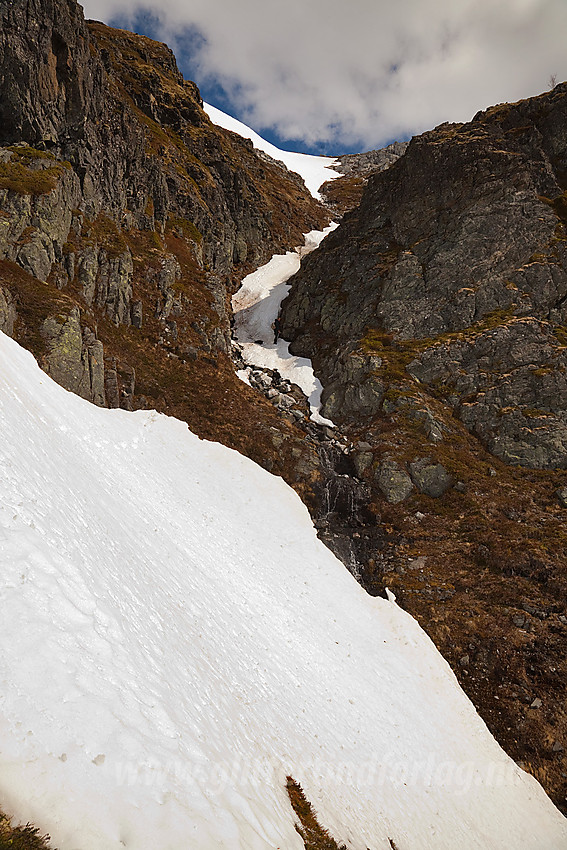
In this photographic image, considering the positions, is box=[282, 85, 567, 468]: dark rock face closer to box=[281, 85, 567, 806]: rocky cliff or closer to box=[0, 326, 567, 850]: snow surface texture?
box=[281, 85, 567, 806]: rocky cliff

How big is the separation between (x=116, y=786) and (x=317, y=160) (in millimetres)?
210276

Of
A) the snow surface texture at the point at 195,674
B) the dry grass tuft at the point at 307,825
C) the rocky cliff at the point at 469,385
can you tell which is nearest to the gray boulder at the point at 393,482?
the rocky cliff at the point at 469,385

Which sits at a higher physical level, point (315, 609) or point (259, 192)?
point (259, 192)

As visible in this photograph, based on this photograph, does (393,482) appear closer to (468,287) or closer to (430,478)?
(430,478)

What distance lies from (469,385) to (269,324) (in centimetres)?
3152

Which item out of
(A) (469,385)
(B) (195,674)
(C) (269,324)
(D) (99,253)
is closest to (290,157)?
(C) (269,324)

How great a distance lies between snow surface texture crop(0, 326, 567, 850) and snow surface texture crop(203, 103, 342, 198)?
15407 centimetres

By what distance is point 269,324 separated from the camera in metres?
59.3

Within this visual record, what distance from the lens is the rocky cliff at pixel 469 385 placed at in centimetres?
1972

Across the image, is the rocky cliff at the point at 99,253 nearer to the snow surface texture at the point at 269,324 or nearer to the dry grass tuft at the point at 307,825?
the snow surface texture at the point at 269,324

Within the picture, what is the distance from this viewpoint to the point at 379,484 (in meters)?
30.8

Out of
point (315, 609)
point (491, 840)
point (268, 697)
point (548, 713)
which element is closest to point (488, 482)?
point (548, 713)

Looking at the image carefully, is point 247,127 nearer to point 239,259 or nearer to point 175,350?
point 239,259

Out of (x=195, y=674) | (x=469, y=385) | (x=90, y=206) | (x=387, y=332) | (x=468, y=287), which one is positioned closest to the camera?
(x=195, y=674)
